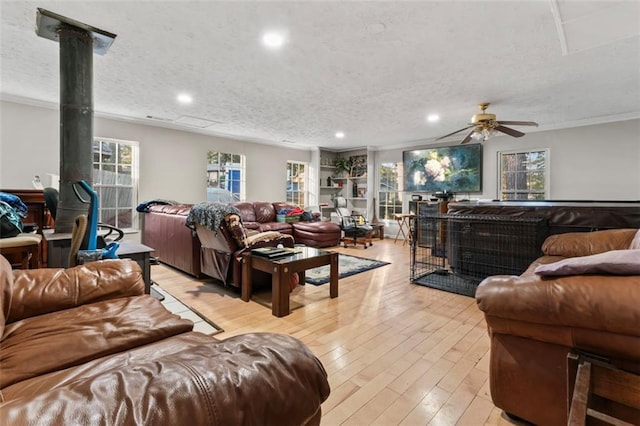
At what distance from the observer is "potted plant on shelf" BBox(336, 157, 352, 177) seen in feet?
28.9

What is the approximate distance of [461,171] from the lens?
6.82m

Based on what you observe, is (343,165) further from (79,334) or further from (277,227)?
(79,334)

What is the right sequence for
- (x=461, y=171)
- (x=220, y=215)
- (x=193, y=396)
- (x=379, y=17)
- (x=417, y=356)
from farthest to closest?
1. (x=461, y=171)
2. (x=220, y=215)
3. (x=379, y=17)
4. (x=417, y=356)
5. (x=193, y=396)

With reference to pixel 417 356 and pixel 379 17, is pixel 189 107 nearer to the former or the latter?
pixel 379 17

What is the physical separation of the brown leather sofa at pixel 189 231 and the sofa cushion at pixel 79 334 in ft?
6.49

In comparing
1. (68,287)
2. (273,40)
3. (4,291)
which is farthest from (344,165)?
(4,291)

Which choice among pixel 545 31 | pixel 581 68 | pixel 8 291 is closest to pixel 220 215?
pixel 8 291

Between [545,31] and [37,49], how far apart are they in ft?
15.0

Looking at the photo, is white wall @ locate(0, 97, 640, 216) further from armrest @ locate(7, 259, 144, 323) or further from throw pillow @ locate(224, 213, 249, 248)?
armrest @ locate(7, 259, 144, 323)

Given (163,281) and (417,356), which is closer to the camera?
(417,356)

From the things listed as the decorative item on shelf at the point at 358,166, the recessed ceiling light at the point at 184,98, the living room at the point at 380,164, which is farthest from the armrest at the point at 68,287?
the decorative item on shelf at the point at 358,166

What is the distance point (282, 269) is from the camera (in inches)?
110

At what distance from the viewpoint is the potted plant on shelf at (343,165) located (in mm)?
8812

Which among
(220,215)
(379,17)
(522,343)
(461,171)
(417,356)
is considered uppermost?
(379,17)
